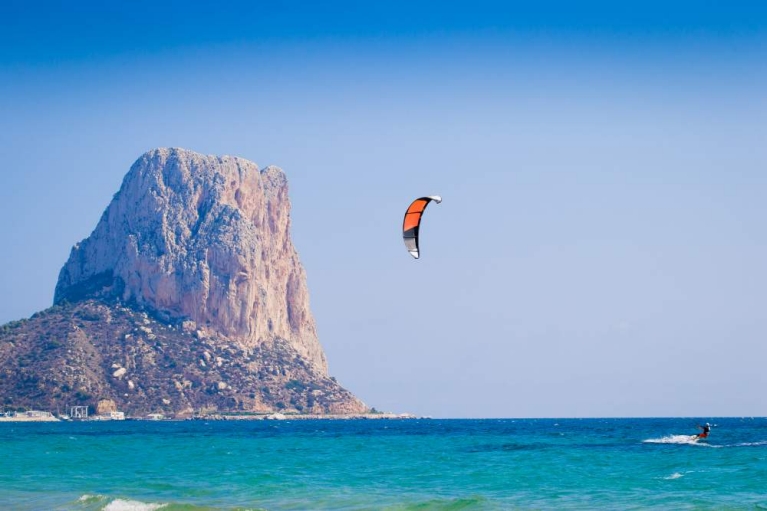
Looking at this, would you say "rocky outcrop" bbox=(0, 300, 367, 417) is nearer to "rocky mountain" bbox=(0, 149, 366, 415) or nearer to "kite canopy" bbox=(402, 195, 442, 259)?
"rocky mountain" bbox=(0, 149, 366, 415)

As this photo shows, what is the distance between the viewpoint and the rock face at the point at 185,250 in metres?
140

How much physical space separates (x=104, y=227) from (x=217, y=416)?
34732 mm

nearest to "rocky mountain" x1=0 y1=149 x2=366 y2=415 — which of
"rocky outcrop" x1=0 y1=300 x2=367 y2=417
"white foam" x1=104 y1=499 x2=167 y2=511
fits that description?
"rocky outcrop" x1=0 y1=300 x2=367 y2=417

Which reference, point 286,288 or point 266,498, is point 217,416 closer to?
point 286,288

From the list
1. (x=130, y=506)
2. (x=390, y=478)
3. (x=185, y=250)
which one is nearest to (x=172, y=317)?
(x=185, y=250)

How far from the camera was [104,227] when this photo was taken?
14688 cm

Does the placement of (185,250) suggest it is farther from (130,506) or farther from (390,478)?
(130,506)

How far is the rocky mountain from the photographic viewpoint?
128750 millimetres

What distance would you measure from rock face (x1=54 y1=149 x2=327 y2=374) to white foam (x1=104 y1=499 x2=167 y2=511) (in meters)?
113

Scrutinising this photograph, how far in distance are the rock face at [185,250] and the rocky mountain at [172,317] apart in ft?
0.60

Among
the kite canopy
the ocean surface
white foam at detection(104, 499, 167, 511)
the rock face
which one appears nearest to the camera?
the kite canopy

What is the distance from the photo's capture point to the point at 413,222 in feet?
68.6

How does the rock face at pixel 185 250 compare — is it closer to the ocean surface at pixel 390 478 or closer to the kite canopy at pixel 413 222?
the ocean surface at pixel 390 478

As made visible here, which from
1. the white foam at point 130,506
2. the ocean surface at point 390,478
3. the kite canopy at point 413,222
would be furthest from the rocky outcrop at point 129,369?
the kite canopy at point 413,222
